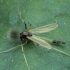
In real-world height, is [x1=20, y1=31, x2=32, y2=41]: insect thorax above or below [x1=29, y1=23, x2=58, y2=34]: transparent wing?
below

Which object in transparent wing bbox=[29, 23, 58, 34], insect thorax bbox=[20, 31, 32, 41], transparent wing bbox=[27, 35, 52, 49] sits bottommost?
transparent wing bbox=[27, 35, 52, 49]

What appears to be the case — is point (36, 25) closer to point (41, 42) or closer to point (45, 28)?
point (45, 28)

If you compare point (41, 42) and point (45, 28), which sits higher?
point (45, 28)

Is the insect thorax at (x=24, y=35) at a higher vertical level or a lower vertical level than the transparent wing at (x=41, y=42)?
higher

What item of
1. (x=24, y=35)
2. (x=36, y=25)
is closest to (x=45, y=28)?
(x=36, y=25)

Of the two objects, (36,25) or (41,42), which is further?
(36,25)

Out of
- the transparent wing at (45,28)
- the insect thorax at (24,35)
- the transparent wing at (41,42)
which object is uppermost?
the transparent wing at (45,28)

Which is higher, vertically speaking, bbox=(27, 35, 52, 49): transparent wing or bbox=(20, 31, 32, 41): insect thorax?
bbox=(20, 31, 32, 41): insect thorax

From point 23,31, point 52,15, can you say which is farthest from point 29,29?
point 52,15

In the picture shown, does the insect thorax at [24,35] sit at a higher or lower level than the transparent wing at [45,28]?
lower
